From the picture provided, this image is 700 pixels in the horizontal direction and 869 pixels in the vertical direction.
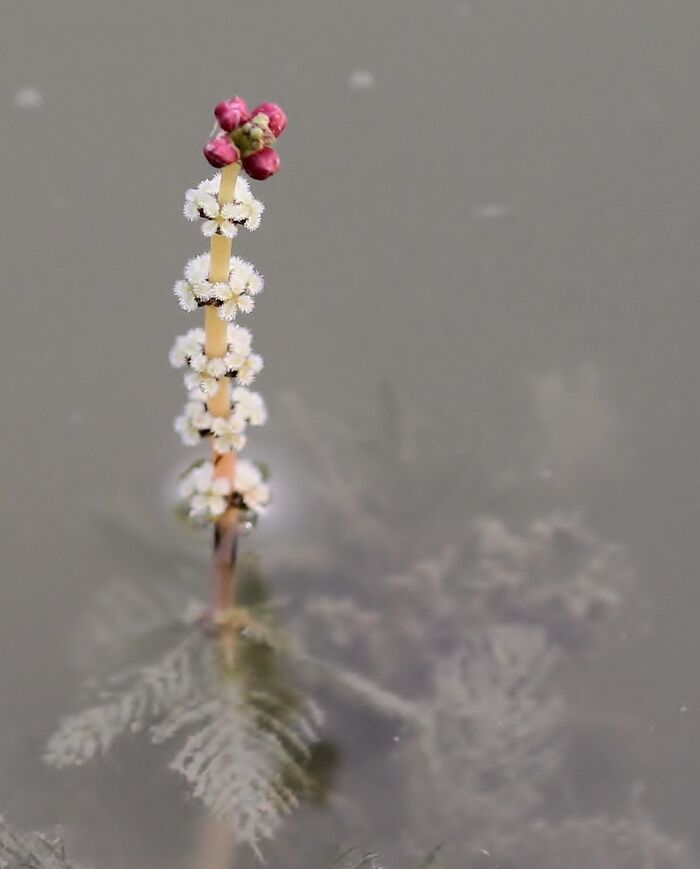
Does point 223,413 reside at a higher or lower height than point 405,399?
lower

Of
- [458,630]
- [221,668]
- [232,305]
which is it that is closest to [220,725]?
[221,668]

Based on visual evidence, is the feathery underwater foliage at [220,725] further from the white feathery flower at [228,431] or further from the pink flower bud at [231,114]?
the pink flower bud at [231,114]

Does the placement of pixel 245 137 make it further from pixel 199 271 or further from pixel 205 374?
pixel 205 374

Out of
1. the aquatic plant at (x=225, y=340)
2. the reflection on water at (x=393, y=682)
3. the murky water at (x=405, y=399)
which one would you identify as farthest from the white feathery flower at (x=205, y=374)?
the murky water at (x=405, y=399)

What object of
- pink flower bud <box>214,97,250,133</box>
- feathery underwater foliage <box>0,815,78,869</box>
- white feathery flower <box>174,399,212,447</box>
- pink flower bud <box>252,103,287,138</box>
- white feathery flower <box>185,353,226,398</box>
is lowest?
feathery underwater foliage <box>0,815,78,869</box>

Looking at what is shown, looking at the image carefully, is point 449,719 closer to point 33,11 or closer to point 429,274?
point 429,274

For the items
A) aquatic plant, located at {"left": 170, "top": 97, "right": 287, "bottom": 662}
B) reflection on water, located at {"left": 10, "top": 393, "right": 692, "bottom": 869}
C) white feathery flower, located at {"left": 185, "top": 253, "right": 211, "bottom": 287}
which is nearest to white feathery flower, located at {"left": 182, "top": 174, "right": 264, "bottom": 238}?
aquatic plant, located at {"left": 170, "top": 97, "right": 287, "bottom": 662}

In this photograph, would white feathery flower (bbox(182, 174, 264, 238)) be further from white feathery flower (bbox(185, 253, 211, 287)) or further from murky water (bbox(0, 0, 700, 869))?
murky water (bbox(0, 0, 700, 869))
